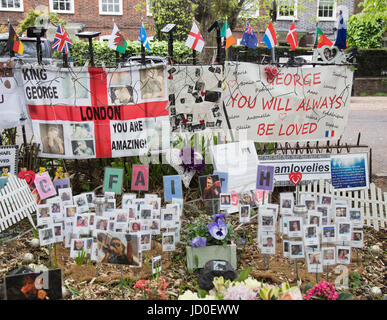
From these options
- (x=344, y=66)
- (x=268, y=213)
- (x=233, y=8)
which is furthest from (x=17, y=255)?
(x=233, y=8)

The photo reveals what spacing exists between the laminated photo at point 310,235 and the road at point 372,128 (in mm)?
3939

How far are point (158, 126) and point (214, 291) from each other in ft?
9.12

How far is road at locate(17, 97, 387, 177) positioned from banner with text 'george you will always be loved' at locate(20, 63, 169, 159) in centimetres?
325

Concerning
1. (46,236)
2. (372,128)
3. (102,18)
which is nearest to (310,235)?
(46,236)

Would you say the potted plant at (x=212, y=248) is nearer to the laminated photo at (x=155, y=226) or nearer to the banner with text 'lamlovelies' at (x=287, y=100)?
the laminated photo at (x=155, y=226)

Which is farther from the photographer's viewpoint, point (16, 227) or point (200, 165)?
point (200, 165)

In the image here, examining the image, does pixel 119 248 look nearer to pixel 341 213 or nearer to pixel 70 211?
pixel 70 211

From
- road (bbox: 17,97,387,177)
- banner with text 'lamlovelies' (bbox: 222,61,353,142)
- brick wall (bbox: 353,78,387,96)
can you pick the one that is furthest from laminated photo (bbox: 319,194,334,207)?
brick wall (bbox: 353,78,387,96)

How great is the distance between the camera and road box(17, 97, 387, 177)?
316 inches

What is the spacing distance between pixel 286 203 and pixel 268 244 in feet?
1.52

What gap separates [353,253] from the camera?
Result: 4.22 m

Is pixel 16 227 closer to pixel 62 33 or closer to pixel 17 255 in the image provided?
pixel 17 255

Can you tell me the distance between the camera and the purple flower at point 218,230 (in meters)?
3.82

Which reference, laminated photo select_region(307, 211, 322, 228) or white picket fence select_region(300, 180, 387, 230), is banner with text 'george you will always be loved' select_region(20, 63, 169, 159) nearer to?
white picket fence select_region(300, 180, 387, 230)
